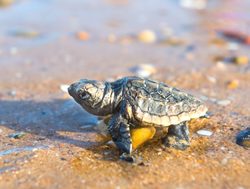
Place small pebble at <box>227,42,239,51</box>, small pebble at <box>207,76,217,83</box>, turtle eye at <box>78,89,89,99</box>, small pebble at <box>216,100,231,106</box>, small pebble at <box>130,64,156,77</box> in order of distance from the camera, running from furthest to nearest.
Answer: small pebble at <box>227,42,239,51</box>, small pebble at <box>130,64,156,77</box>, small pebble at <box>207,76,217,83</box>, small pebble at <box>216,100,231,106</box>, turtle eye at <box>78,89,89,99</box>

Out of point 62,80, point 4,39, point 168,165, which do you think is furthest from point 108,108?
point 4,39

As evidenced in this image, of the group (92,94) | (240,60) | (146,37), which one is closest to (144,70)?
(240,60)

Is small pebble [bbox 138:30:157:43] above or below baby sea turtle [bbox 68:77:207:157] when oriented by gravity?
below

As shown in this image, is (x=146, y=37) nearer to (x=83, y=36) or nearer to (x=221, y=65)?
(x=83, y=36)

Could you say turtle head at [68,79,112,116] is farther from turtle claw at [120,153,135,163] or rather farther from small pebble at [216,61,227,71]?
small pebble at [216,61,227,71]

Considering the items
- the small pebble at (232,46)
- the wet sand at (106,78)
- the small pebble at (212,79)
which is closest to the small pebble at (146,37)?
the wet sand at (106,78)

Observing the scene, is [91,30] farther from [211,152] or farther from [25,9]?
[211,152]

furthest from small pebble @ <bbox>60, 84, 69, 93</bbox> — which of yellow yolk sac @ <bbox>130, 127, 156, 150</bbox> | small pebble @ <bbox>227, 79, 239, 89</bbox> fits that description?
small pebble @ <bbox>227, 79, 239, 89</bbox>
